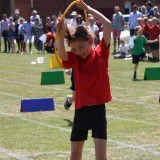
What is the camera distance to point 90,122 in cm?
652

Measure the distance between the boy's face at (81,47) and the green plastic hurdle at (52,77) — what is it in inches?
471

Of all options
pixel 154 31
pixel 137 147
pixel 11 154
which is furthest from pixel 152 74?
pixel 11 154

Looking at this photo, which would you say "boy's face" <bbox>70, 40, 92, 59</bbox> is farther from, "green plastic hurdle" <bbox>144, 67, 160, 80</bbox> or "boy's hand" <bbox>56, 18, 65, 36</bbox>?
"green plastic hurdle" <bbox>144, 67, 160, 80</bbox>

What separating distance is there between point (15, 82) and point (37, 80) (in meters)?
0.84

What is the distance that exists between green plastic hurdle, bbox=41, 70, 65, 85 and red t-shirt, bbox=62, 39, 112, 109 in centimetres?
1187

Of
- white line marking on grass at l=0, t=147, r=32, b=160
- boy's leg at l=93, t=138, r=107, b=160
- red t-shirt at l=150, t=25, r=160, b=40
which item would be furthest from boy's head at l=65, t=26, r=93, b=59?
red t-shirt at l=150, t=25, r=160, b=40

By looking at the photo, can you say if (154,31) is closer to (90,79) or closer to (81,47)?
(90,79)

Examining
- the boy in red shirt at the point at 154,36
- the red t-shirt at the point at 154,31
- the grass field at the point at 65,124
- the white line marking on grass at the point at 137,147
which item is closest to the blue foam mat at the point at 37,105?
the grass field at the point at 65,124

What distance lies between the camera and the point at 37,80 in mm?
20141

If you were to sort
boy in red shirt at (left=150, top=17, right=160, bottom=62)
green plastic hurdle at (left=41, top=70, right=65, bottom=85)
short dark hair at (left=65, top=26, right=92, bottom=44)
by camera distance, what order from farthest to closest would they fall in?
boy in red shirt at (left=150, top=17, right=160, bottom=62) → green plastic hurdle at (left=41, top=70, right=65, bottom=85) → short dark hair at (left=65, top=26, right=92, bottom=44)

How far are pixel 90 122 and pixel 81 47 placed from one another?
786 mm

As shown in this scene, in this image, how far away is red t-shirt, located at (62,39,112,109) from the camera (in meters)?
6.54

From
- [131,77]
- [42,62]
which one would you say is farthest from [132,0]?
[131,77]

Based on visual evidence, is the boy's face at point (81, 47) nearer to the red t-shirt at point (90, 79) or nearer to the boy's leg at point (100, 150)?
the red t-shirt at point (90, 79)
